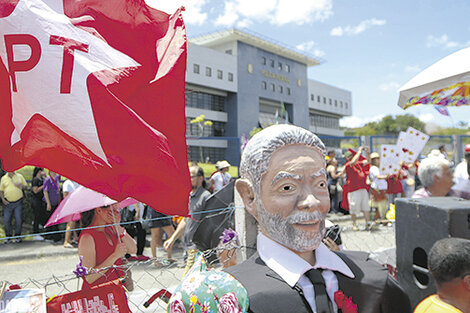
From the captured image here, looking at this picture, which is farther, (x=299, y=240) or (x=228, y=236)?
(x=228, y=236)

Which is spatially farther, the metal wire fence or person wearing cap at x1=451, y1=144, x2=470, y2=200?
person wearing cap at x1=451, y1=144, x2=470, y2=200

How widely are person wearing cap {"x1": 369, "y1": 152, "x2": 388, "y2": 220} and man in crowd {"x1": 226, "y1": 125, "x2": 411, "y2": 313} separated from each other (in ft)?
22.3

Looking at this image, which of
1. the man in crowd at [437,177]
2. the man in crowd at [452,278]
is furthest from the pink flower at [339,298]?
the man in crowd at [437,177]

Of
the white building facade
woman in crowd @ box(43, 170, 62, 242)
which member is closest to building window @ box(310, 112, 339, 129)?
the white building facade

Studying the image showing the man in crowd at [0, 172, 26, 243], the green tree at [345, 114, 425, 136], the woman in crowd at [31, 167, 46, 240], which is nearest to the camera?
the man in crowd at [0, 172, 26, 243]

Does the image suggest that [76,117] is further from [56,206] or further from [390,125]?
[390,125]

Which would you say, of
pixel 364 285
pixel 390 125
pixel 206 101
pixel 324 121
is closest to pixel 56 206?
pixel 364 285

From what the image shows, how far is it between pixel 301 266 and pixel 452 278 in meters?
0.83

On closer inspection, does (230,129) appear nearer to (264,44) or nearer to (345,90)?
(264,44)

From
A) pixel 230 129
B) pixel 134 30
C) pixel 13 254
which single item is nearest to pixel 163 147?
pixel 134 30

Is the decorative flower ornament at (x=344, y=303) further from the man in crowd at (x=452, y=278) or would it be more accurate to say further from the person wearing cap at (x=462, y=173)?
the person wearing cap at (x=462, y=173)

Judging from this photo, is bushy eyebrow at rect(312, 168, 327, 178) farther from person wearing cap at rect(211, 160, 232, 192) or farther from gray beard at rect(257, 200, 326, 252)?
person wearing cap at rect(211, 160, 232, 192)

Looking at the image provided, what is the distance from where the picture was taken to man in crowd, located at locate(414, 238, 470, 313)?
1.71m

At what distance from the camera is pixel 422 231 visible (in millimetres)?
2518
